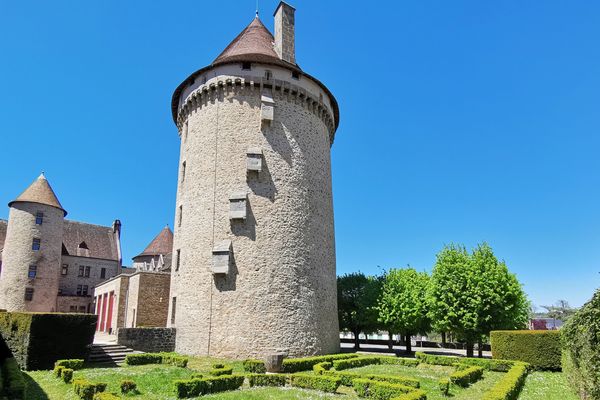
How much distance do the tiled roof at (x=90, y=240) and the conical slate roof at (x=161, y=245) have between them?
7.64m

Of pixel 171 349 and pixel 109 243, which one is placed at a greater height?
pixel 109 243

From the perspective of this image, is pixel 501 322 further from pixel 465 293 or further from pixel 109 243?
pixel 109 243

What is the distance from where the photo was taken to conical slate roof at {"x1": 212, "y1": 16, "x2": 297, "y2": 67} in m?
24.8

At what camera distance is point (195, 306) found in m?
22.8

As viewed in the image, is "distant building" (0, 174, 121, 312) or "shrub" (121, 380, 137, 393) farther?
"distant building" (0, 174, 121, 312)

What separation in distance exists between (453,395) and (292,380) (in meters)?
5.69

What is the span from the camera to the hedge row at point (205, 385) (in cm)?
1249

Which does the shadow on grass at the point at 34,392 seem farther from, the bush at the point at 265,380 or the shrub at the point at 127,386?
the bush at the point at 265,380

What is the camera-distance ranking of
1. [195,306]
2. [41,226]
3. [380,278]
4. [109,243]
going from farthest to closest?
[109,243], [41,226], [380,278], [195,306]

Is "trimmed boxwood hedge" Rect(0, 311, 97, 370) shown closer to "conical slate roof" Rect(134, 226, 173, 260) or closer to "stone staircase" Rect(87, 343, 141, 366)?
"stone staircase" Rect(87, 343, 141, 366)

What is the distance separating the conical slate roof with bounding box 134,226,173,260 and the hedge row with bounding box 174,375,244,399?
100ft

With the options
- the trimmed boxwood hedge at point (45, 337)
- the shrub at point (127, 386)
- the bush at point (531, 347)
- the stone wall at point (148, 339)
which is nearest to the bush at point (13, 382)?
the shrub at point (127, 386)

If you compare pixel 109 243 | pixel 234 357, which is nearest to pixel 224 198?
pixel 234 357

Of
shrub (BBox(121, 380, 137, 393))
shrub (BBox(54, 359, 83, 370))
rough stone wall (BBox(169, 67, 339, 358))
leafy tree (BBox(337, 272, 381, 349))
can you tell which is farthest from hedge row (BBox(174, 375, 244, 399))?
leafy tree (BBox(337, 272, 381, 349))
